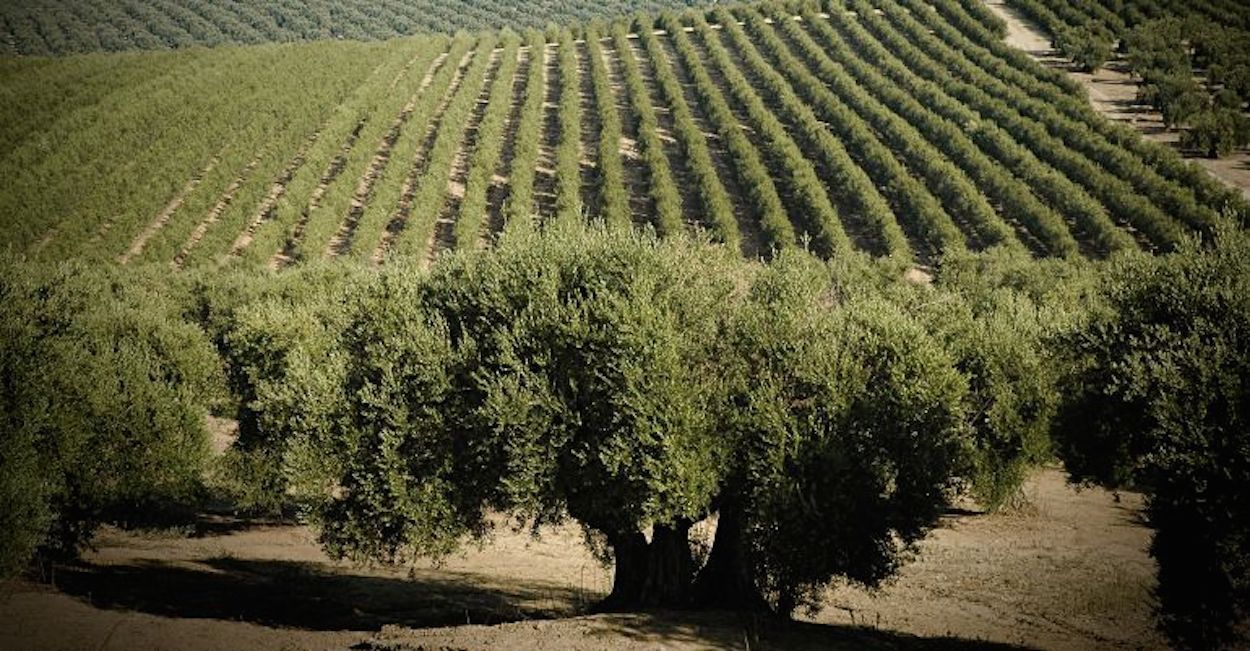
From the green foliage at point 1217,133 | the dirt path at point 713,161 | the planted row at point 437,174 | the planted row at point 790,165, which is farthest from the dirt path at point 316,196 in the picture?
the green foliage at point 1217,133

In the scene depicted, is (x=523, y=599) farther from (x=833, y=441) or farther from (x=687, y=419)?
(x=833, y=441)

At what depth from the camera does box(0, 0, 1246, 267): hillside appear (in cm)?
7425

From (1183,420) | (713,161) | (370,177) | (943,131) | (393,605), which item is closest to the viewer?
(1183,420)

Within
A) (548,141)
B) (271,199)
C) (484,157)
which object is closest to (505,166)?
(484,157)

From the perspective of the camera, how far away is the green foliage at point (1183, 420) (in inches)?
757

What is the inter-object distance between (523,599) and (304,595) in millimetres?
6943

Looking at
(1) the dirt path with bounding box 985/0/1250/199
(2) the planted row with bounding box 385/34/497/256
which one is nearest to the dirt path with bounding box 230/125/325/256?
(2) the planted row with bounding box 385/34/497/256

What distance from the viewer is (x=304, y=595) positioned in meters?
28.2

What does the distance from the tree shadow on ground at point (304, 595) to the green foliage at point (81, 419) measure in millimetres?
2491

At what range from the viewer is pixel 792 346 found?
949 inches

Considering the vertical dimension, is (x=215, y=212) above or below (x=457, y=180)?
below

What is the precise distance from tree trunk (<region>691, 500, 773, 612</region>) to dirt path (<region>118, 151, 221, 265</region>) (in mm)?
66038

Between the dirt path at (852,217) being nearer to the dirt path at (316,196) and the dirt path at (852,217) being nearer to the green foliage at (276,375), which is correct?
the green foliage at (276,375)

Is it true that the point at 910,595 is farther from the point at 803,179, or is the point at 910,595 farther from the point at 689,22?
the point at 689,22
